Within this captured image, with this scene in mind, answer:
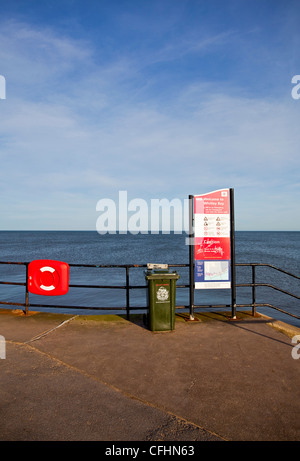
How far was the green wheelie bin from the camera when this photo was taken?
5.77 meters

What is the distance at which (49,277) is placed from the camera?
6336 mm

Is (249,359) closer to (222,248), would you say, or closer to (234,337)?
(234,337)

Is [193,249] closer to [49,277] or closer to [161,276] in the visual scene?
[161,276]

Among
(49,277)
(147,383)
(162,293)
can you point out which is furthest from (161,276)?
(49,277)

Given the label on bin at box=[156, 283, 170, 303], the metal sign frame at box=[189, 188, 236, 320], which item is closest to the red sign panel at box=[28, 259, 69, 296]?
the label on bin at box=[156, 283, 170, 303]

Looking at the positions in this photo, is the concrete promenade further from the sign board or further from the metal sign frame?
the sign board

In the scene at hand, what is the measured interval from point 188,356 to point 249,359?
90 centimetres

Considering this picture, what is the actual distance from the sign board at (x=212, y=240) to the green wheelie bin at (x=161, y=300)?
1005 mm

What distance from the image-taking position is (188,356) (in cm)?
466

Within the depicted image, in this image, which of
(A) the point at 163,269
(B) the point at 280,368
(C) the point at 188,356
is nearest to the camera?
(B) the point at 280,368

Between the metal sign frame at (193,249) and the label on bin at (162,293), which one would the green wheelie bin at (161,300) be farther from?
the metal sign frame at (193,249)
